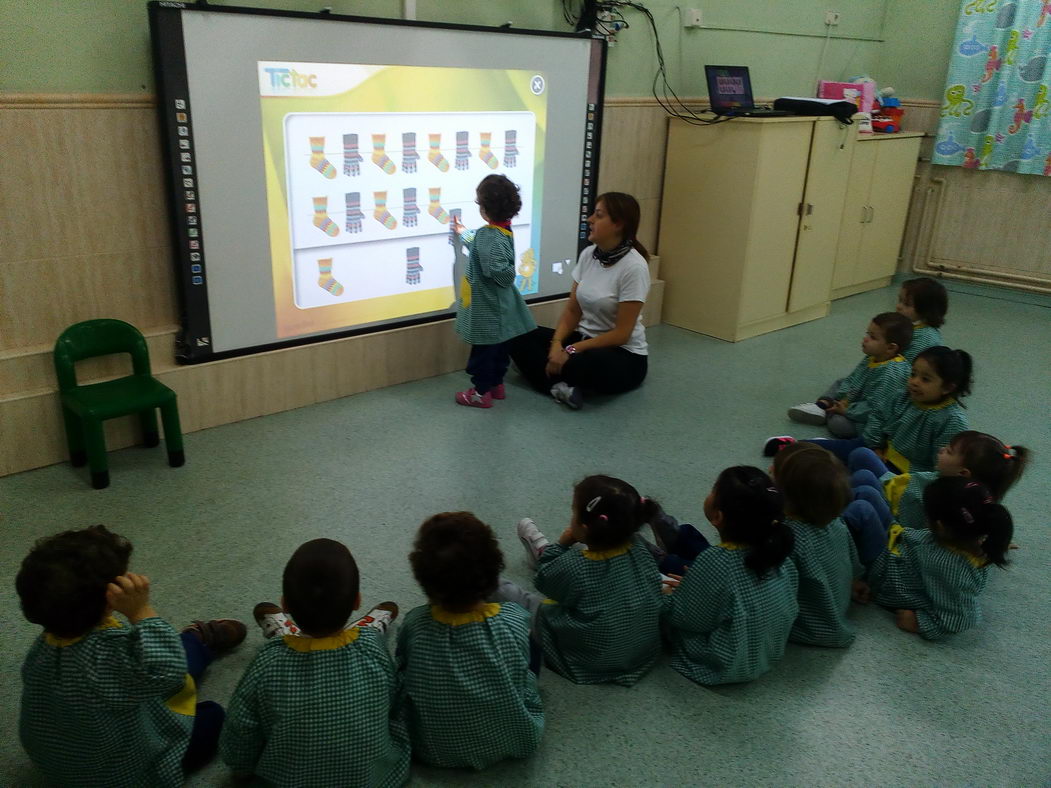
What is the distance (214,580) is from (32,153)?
146cm

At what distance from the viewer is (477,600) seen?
62.2 inches

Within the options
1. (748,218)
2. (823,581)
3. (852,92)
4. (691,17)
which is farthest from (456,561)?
(852,92)

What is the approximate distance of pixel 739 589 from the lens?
185cm

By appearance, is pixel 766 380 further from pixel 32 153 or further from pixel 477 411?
pixel 32 153

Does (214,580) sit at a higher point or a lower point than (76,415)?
lower

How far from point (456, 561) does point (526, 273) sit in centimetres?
266

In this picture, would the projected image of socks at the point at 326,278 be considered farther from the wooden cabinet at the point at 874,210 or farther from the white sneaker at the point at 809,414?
the wooden cabinet at the point at 874,210

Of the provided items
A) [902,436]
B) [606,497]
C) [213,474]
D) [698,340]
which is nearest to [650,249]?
[698,340]

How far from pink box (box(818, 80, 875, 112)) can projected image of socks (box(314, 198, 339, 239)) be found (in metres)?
3.44

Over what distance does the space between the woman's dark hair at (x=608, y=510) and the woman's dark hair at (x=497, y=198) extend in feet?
5.74

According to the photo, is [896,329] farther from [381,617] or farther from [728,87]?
[381,617]

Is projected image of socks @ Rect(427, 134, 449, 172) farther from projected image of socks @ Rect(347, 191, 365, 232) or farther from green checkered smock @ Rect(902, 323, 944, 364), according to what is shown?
green checkered smock @ Rect(902, 323, 944, 364)

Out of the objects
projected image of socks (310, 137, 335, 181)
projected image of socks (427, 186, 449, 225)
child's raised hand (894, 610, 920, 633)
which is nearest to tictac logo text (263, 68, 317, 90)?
projected image of socks (310, 137, 335, 181)

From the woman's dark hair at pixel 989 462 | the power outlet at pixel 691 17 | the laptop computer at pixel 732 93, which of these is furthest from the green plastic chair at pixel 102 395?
the power outlet at pixel 691 17
